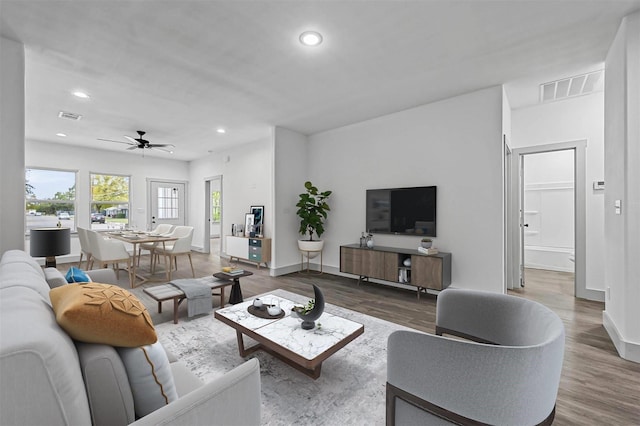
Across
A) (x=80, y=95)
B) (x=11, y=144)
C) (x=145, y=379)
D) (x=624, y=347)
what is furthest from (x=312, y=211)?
(x=145, y=379)

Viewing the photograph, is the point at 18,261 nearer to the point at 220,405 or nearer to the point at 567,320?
the point at 220,405

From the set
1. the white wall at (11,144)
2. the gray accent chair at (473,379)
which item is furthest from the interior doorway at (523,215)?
the white wall at (11,144)

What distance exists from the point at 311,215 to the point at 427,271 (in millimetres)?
2324

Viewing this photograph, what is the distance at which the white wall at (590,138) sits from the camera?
3.86 meters

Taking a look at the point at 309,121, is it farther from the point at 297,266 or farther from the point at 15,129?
the point at 15,129

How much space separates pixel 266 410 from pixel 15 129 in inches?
128

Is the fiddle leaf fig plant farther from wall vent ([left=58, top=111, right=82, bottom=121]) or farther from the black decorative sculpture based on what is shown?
wall vent ([left=58, top=111, right=82, bottom=121])

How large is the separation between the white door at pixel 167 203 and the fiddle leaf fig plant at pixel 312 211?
4.94 m

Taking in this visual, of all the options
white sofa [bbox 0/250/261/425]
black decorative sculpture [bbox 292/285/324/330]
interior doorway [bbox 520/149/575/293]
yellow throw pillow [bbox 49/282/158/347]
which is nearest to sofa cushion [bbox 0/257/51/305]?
white sofa [bbox 0/250/261/425]

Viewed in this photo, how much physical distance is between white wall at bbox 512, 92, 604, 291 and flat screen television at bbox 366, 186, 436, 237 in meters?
2.03

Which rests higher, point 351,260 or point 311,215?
point 311,215

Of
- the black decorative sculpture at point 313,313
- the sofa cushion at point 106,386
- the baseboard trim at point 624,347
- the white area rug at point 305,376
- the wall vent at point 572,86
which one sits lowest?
the white area rug at point 305,376

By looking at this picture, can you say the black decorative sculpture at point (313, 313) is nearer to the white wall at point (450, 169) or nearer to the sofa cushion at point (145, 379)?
the sofa cushion at point (145, 379)

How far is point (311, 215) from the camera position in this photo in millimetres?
5305
